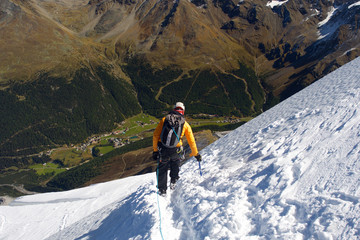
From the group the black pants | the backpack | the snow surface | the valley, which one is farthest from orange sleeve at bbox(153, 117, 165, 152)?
the valley

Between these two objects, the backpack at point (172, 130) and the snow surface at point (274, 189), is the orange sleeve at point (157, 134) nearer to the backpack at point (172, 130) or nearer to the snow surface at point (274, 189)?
the backpack at point (172, 130)

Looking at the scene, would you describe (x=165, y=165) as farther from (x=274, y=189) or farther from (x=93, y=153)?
(x=93, y=153)

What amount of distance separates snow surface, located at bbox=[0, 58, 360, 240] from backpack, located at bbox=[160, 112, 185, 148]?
221 cm

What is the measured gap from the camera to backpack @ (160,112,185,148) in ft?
28.9

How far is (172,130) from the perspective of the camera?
29.3 feet

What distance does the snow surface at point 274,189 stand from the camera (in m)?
5.92

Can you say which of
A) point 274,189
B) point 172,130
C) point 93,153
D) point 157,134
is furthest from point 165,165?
point 93,153

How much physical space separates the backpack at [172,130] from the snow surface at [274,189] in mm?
2207

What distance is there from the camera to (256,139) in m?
11.9

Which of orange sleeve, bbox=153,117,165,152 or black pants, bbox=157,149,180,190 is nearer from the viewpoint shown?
orange sleeve, bbox=153,117,165,152

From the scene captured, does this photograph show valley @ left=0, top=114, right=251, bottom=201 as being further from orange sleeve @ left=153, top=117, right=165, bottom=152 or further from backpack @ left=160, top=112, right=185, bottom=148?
backpack @ left=160, top=112, right=185, bottom=148

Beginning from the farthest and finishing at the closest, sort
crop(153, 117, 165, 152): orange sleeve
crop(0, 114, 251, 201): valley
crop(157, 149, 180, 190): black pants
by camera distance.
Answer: crop(0, 114, 251, 201): valley, crop(157, 149, 180, 190): black pants, crop(153, 117, 165, 152): orange sleeve

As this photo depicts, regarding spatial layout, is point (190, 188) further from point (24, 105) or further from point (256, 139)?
point (24, 105)

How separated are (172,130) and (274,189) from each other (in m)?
4.17
